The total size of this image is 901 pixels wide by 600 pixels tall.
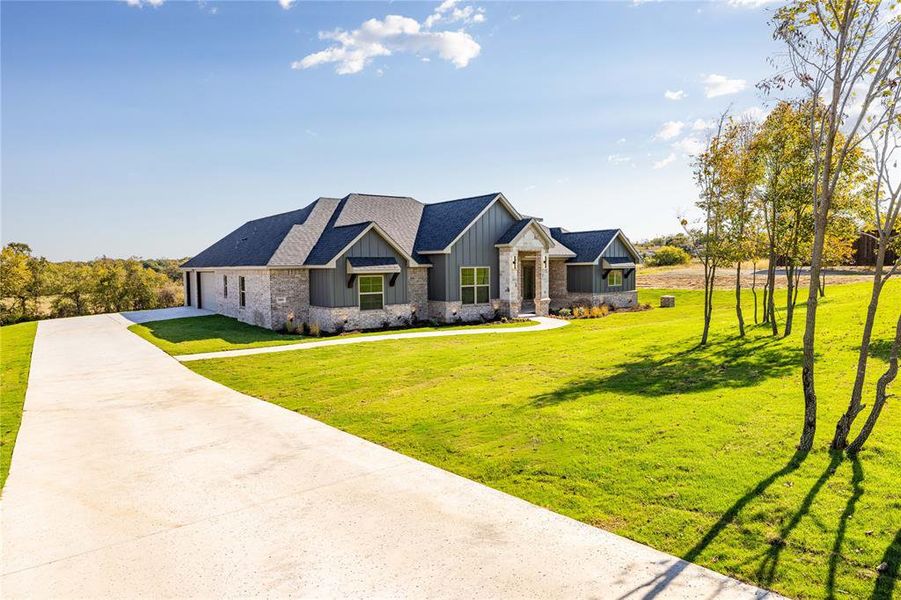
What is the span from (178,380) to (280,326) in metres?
9.63

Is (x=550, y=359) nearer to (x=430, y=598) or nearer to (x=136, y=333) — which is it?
(x=430, y=598)

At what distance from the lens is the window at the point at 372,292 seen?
24.2 meters

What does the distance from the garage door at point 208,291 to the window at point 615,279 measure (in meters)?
23.3

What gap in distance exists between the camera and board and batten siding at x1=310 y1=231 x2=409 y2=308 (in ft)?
76.2

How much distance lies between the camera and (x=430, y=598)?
4.70 metres

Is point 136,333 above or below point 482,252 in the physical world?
below

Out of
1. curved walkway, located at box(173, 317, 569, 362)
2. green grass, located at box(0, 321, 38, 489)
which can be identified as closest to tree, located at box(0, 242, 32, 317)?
green grass, located at box(0, 321, 38, 489)

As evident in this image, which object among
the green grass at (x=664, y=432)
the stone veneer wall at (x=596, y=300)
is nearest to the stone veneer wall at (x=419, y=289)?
the green grass at (x=664, y=432)

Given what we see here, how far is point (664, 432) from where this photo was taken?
8.47m

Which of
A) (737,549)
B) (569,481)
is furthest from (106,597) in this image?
(737,549)

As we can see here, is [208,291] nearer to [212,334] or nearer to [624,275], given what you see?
[212,334]

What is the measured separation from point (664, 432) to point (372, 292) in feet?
57.7

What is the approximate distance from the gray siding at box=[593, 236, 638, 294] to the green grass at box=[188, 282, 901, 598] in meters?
14.9

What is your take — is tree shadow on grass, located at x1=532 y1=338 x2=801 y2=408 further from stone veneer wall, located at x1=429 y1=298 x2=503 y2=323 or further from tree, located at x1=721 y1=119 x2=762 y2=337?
Result: stone veneer wall, located at x1=429 y1=298 x2=503 y2=323
